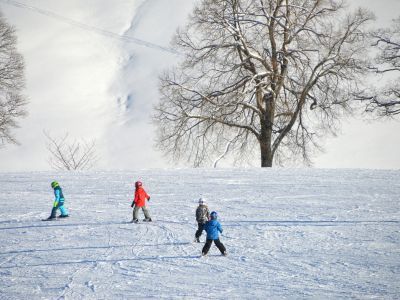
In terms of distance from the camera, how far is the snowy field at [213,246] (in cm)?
827

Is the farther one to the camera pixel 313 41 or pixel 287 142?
pixel 287 142

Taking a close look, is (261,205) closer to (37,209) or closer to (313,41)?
(37,209)

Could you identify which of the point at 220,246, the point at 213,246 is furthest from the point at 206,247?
the point at 213,246

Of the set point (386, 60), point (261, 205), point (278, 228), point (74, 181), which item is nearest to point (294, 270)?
point (278, 228)

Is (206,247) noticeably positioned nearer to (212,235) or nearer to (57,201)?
(212,235)

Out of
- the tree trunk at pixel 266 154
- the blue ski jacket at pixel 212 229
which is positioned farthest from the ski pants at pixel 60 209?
the tree trunk at pixel 266 154

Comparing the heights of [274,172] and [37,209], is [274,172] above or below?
above

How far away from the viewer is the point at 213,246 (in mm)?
11258

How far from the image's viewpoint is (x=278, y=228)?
1234 centimetres

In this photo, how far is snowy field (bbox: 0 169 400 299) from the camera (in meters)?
8.27

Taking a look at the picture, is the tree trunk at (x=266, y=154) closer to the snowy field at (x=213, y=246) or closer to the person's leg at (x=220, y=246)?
the snowy field at (x=213, y=246)

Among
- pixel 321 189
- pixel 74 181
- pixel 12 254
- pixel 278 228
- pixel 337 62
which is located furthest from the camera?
pixel 337 62

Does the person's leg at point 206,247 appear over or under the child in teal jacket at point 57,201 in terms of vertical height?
under

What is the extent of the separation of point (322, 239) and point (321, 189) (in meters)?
7.13
